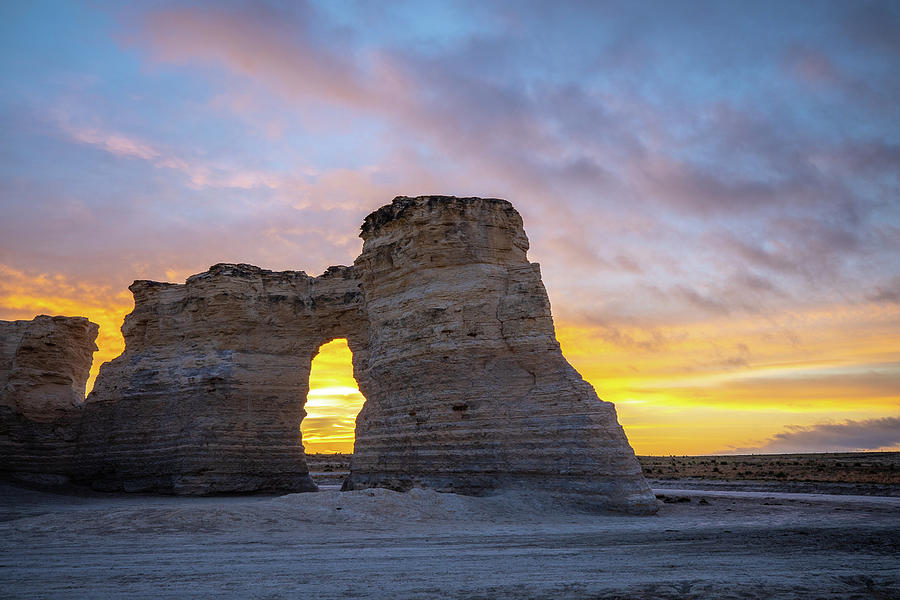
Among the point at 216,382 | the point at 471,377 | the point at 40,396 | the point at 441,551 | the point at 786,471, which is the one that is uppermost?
the point at 216,382

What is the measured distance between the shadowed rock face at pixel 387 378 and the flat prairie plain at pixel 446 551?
1.79 meters

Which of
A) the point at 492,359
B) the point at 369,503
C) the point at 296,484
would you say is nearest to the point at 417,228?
the point at 492,359

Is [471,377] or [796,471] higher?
[471,377]

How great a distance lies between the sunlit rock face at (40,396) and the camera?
2648 centimetres

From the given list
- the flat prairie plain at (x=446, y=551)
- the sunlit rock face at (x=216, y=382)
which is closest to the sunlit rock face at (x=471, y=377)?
the flat prairie plain at (x=446, y=551)

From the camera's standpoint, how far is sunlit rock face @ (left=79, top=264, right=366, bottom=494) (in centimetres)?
2436

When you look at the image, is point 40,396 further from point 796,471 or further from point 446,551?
point 796,471

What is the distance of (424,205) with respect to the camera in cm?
2005

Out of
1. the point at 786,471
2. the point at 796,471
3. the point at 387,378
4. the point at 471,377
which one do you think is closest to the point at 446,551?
the point at 471,377

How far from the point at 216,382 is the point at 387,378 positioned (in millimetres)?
8885

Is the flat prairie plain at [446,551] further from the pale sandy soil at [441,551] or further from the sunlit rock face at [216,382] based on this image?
the sunlit rock face at [216,382]

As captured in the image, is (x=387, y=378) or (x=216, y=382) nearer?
(x=387, y=378)

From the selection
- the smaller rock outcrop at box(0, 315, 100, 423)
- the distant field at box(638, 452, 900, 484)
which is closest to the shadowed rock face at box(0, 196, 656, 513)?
the smaller rock outcrop at box(0, 315, 100, 423)

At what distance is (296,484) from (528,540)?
55.2 ft
